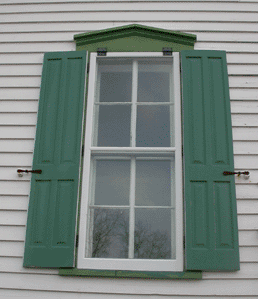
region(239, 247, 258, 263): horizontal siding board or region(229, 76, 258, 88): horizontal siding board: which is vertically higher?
region(229, 76, 258, 88): horizontal siding board

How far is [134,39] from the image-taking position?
330 cm

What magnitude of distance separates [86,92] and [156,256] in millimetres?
1664

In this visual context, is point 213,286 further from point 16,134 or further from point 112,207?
point 16,134

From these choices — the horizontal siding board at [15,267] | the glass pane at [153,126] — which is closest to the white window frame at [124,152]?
the glass pane at [153,126]

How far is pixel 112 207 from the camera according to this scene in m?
2.89

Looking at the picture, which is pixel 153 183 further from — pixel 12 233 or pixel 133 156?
pixel 12 233

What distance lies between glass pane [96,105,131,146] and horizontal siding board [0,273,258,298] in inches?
50.4

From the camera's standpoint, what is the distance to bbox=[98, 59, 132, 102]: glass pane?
3.35 m

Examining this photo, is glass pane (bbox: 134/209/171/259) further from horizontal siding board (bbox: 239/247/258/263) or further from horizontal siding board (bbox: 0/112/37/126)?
horizontal siding board (bbox: 0/112/37/126)

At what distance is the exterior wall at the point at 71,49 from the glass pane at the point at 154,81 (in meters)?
0.41

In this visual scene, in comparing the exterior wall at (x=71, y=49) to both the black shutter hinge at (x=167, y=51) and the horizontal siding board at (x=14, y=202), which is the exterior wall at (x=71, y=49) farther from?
the black shutter hinge at (x=167, y=51)

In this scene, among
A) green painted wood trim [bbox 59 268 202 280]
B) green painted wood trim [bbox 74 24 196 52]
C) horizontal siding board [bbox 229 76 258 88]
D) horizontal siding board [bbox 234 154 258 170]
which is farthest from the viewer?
green painted wood trim [bbox 74 24 196 52]

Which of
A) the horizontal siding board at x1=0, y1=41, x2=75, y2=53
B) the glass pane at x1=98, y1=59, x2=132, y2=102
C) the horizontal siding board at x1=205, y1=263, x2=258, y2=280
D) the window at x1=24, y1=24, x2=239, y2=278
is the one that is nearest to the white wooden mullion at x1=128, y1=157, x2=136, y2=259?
the window at x1=24, y1=24, x2=239, y2=278

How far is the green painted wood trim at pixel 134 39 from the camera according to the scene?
3.25 m
